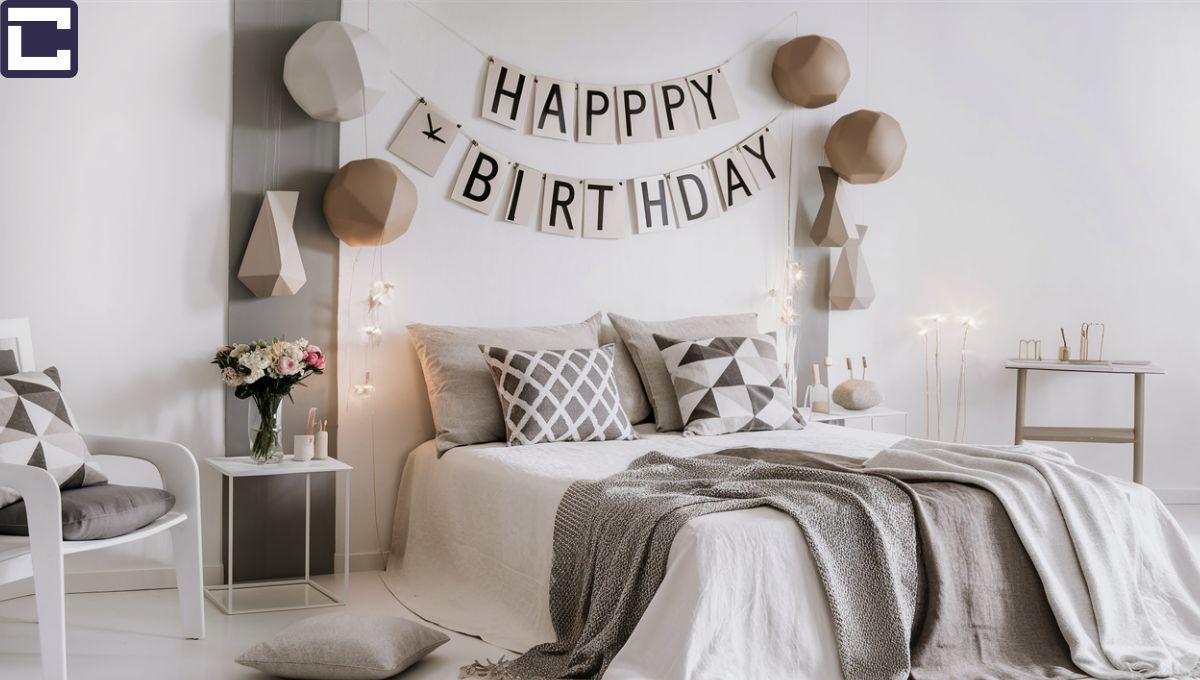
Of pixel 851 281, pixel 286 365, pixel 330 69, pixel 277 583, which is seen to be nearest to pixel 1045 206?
pixel 851 281

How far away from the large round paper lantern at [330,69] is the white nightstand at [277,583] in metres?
1.17

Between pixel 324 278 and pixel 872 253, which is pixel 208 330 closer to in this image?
pixel 324 278

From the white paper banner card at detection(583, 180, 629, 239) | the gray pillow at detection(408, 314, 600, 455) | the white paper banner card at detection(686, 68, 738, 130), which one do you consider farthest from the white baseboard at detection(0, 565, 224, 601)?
the white paper banner card at detection(686, 68, 738, 130)

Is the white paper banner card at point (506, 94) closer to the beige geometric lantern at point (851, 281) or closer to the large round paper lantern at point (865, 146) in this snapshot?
the large round paper lantern at point (865, 146)

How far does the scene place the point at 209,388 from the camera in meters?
3.58

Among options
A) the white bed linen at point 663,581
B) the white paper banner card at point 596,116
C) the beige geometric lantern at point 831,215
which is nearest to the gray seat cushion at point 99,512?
the white bed linen at point 663,581

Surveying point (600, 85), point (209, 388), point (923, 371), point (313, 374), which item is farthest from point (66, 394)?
point (923, 371)

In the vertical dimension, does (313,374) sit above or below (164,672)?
above

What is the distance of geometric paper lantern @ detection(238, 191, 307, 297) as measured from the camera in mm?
3543

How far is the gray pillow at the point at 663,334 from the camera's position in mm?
3949

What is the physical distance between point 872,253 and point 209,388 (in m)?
2.93

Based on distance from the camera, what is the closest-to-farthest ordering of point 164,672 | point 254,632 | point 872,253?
point 164,672 < point 254,632 < point 872,253

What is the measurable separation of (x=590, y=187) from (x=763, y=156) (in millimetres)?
846

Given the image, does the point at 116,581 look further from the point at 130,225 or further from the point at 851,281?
the point at 851,281
